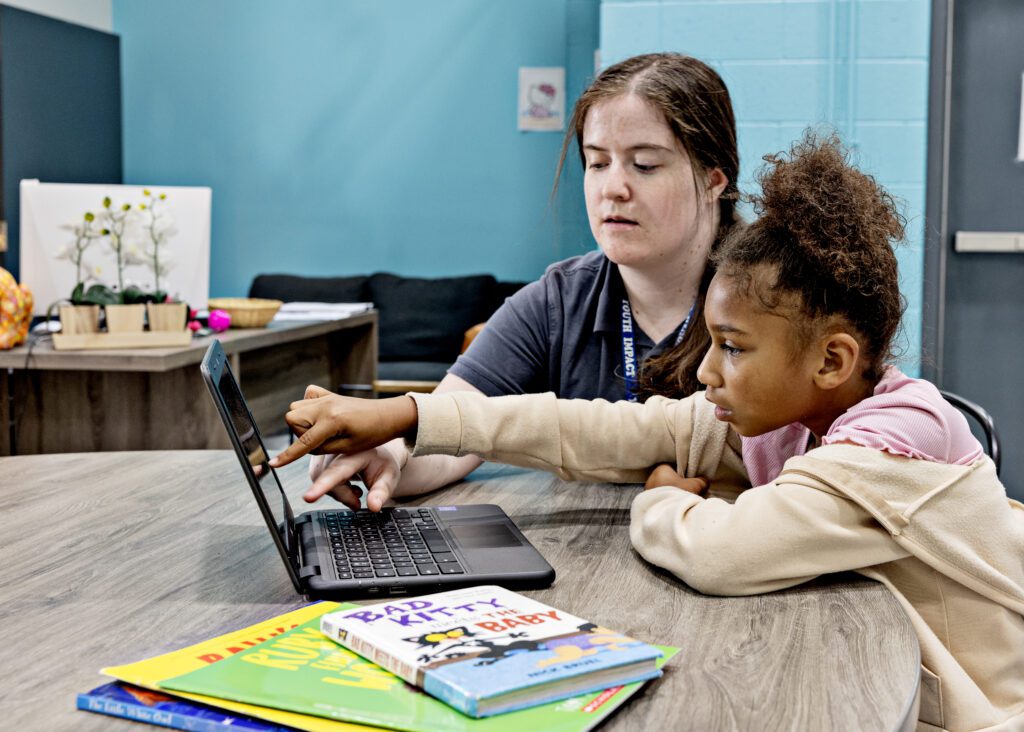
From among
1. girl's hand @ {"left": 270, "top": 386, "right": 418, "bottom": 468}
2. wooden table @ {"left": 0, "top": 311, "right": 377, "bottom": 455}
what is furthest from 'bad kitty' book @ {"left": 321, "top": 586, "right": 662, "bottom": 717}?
wooden table @ {"left": 0, "top": 311, "right": 377, "bottom": 455}

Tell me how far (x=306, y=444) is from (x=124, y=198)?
6.71ft

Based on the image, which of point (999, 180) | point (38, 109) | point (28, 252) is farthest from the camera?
point (38, 109)

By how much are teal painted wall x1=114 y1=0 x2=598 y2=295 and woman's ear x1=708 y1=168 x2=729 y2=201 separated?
3.57 meters

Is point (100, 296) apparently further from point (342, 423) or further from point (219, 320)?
point (342, 423)

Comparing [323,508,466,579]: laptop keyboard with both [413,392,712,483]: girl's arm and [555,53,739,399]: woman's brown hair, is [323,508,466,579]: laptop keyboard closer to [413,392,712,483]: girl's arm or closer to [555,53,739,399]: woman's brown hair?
[413,392,712,483]: girl's arm

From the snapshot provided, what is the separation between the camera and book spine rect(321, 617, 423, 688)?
0.66 meters

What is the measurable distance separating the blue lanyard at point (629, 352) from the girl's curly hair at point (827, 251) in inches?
18.0

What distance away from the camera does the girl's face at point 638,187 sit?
4.83ft

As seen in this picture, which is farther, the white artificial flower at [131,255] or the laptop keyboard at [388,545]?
the white artificial flower at [131,255]

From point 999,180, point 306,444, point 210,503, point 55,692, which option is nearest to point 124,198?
point 210,503

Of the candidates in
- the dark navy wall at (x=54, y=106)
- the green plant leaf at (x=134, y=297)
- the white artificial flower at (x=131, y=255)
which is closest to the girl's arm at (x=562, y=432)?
the green plant leaf at (x=134, y=297)

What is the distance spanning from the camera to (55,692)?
2.24 feet

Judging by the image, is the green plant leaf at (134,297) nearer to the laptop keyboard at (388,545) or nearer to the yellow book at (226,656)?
the laptop keyboard at (388,545)

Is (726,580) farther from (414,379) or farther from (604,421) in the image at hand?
(414,379)
